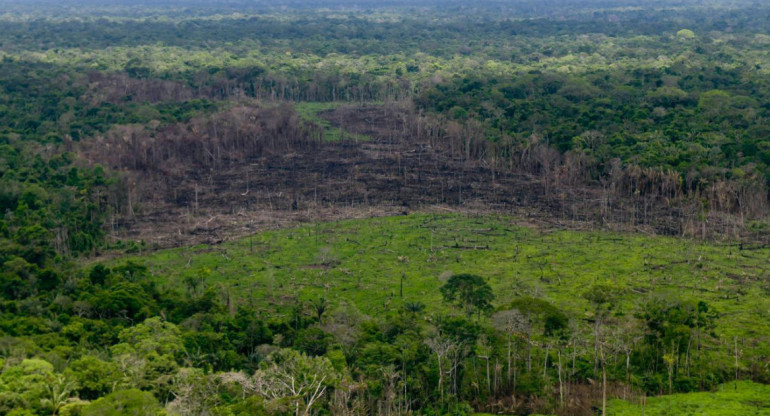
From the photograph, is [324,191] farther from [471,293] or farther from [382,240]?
[471,293]

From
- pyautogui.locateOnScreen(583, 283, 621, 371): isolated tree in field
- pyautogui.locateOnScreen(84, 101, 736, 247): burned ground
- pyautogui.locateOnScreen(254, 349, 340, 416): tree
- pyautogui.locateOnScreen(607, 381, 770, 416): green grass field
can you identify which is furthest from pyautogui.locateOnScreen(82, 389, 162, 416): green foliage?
pyautogui.locateOnScreen(84, 101, 736, 247): burned ground

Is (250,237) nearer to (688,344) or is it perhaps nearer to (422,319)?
(422,319)

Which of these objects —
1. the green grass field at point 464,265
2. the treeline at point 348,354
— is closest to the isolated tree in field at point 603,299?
the treeline at point 348,354

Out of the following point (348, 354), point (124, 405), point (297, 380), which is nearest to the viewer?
point (124, 405)

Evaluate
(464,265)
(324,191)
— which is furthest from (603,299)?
(324,191)

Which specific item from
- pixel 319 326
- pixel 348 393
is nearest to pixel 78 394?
pixel 348 393

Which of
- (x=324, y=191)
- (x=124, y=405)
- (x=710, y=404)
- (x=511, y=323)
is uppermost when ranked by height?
(x=124, y=405)

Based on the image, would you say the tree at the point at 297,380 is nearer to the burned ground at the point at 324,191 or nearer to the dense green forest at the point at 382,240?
the dense green forest at the point at 382,240
